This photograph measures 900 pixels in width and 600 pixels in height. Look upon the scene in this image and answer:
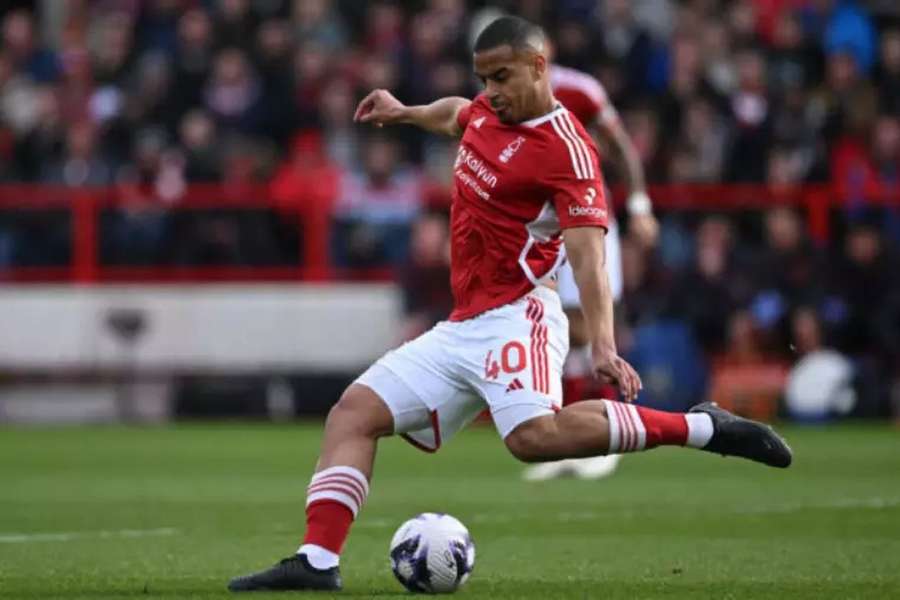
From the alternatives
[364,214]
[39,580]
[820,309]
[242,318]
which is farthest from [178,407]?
[39,580]

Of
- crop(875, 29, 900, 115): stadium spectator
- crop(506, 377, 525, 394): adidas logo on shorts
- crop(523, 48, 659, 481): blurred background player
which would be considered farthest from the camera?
crop(875, 29, 900, 115): stadium spectator

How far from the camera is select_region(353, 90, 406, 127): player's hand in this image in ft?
27.8

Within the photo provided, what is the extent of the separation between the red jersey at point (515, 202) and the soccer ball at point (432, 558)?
0.85 m

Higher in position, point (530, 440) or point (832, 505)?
point (530, 440)

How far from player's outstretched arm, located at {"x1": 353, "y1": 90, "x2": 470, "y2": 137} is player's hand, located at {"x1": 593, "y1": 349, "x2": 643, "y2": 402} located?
57.2 inches

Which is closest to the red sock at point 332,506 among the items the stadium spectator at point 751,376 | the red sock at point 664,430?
the red sock at point 664,430

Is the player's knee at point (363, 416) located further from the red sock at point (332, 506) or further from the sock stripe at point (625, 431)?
the sock stripe at point (625, 431)

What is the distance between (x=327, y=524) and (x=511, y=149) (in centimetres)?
155

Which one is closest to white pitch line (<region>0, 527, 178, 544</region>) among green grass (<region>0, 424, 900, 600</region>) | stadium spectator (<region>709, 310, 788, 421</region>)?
green grass (<region>0, 424, 900, 600</region>)

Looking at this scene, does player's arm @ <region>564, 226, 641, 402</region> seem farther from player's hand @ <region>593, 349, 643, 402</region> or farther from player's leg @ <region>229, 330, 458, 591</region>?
player's leg @ <region>229, 330, 458, 591</region>

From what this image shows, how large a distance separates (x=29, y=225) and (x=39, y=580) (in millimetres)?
12487

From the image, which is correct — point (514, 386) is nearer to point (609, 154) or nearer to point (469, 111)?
point (469, 111)

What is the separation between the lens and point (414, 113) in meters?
8.54

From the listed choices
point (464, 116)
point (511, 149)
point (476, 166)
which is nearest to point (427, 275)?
point (464, 116)
